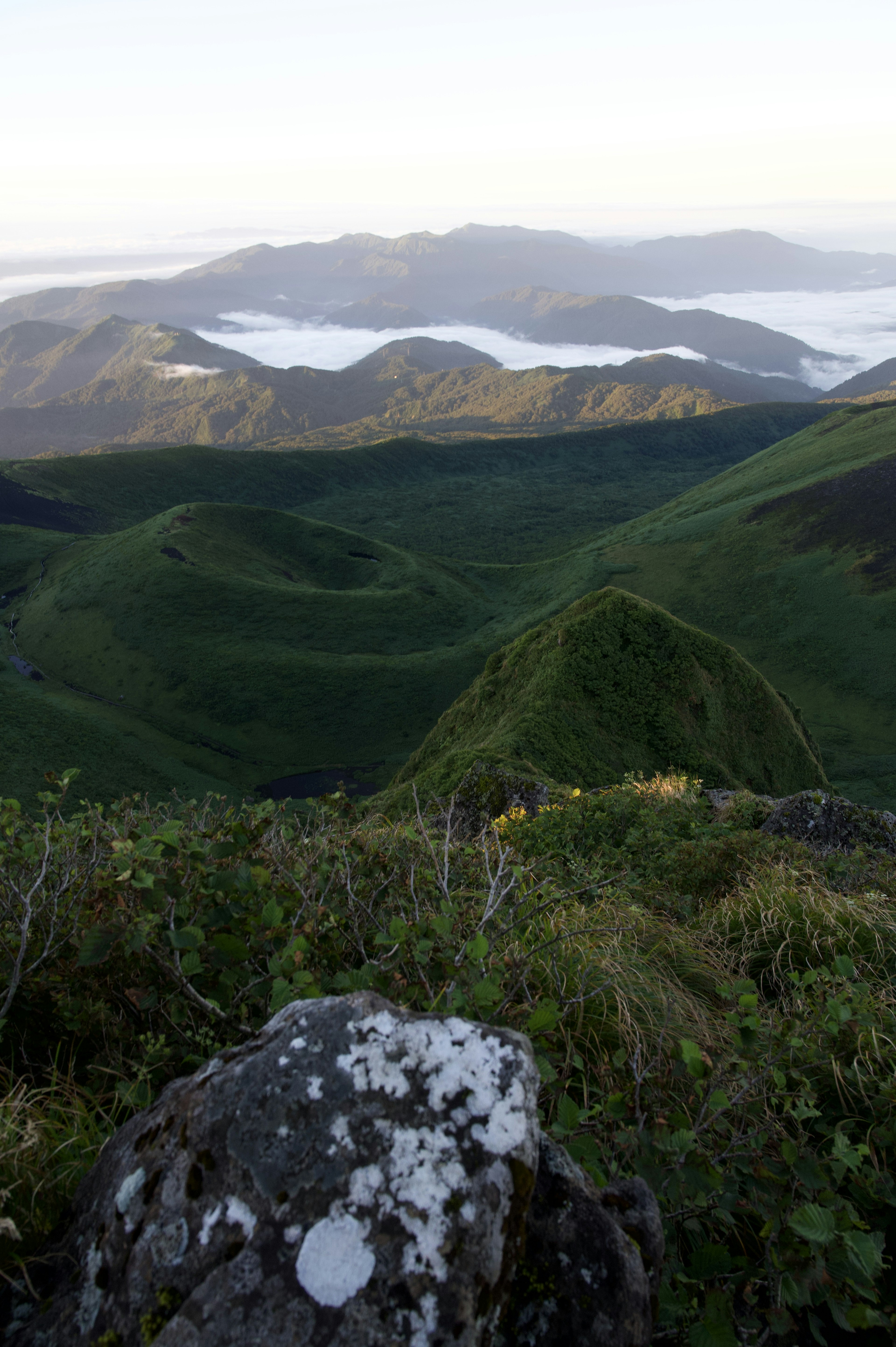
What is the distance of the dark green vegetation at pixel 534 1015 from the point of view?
2.67 meters

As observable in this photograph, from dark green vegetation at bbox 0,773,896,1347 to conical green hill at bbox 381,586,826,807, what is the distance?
1502cm

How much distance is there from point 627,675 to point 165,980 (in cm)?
2330

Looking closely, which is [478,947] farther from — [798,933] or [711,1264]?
[798,933]

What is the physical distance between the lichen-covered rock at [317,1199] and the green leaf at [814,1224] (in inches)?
46.2

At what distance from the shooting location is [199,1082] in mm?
2342

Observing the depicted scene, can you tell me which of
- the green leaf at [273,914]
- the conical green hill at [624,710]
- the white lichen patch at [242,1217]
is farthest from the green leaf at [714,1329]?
the conical green hill at [624,710]

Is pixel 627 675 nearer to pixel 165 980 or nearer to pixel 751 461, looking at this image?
pixel 165 980

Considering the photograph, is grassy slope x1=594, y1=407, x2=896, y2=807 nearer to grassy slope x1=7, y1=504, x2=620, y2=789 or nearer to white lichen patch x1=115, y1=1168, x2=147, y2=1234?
grassy slope x1=7, y1=504, x2=620, y2=789

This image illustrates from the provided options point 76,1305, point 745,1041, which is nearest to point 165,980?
point 76,1305

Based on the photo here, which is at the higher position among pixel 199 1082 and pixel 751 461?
pixel 199 1082

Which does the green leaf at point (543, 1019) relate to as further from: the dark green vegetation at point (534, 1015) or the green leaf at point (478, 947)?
the green leaf at point (478, 947)

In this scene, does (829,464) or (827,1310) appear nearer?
(827,1310)

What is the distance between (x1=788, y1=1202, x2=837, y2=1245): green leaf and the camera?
252cm

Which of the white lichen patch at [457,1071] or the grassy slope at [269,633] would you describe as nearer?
the white lichen patch at [457,1071]
